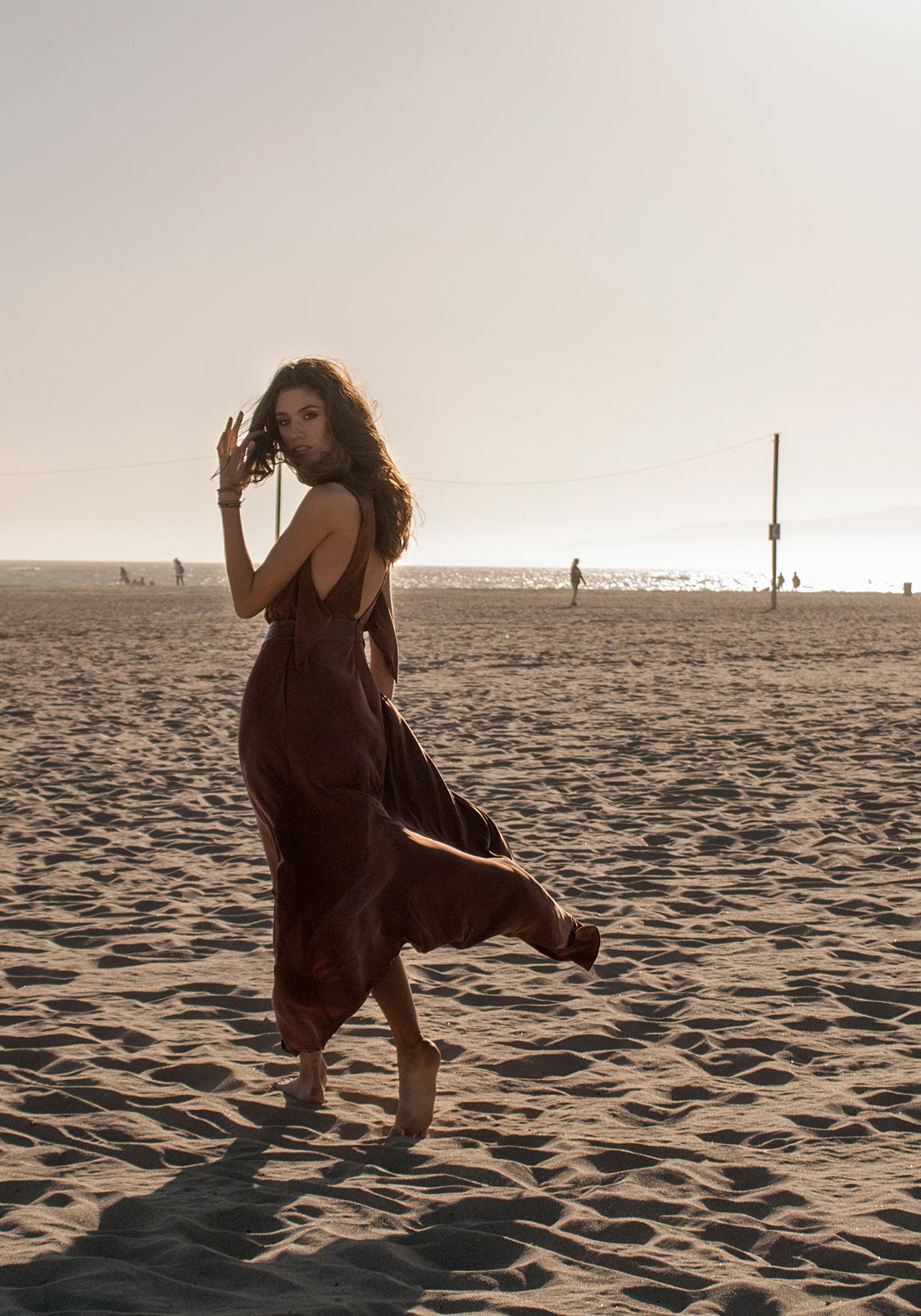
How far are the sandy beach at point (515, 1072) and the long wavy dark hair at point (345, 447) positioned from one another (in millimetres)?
1772

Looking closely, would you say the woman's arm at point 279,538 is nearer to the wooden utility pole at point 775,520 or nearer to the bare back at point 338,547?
the bare back at point 338,547

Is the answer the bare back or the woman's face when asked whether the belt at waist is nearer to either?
the bare back

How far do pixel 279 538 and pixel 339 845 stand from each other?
0.85 metres

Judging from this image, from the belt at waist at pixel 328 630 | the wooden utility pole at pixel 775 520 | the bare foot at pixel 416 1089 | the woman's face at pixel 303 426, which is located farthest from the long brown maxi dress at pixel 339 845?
the wooden utility pole at pixel 775 520

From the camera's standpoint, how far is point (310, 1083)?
3.84 metres

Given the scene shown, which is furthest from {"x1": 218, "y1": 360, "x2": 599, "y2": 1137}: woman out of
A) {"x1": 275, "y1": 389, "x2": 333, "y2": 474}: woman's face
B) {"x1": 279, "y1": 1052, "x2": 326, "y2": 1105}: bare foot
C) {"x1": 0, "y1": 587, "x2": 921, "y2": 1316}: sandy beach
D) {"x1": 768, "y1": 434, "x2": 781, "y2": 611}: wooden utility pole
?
{"x1": 768, "y1": 434, "x2": 781, "y2": 611}: wooden utility pole

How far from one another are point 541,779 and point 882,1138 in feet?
20.1

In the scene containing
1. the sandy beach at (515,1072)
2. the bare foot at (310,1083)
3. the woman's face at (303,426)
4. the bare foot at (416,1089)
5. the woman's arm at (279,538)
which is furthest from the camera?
the bare foot at (310,1083)

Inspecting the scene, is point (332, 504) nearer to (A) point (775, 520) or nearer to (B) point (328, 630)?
(B) point (328, 630)

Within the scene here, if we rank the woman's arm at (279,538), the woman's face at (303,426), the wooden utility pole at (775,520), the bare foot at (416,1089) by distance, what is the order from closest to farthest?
the woman's arm at (279,538) < the woman's face at (303,426) < the bare foot at (416,1089) < the wooden utility pole at (775,520)

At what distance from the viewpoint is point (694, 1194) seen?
3.20 metres

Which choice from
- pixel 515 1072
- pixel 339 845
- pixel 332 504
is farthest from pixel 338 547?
pixel 515 1072

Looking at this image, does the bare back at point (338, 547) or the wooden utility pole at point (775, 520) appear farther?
the wooden utility pole at point (775, 520)

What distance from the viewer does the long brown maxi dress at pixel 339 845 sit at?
3311mm
